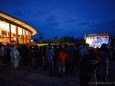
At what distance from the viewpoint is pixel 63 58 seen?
570 inches

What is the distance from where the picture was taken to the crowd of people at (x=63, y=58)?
9.02 meters

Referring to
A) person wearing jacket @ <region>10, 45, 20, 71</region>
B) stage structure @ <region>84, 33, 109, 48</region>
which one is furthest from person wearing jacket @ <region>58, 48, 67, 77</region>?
stage structure @ <region>84, 33, 109, 48</region>

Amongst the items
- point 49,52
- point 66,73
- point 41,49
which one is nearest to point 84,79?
point 49,52

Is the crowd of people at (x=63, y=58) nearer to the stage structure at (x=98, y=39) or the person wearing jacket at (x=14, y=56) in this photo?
the person wearing jacket at (x=14, y=56)

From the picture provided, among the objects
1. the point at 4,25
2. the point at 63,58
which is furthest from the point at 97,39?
the point at 63,58

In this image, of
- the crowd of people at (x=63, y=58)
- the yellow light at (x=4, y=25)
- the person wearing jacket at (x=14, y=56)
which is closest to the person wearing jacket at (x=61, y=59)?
the crowd of people at (x=63, y=58)

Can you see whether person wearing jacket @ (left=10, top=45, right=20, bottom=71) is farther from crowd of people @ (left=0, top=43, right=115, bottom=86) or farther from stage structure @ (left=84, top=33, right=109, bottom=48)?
stage structure @ (left=84, top=33, right=109, bottom=48)

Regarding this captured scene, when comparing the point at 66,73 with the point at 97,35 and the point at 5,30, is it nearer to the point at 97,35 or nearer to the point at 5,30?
the point at 97,35

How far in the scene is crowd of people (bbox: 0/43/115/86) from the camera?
29.6 ft

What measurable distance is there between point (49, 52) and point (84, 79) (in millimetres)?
6218

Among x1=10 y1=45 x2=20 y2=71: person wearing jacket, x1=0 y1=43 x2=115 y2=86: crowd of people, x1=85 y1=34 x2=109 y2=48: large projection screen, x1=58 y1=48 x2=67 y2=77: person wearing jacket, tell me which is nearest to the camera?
x1=0 y1=43 x2=115 y2=86: crowd of people

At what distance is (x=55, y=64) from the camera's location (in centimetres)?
1586

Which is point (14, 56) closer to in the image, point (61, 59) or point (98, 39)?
point (61, 59)

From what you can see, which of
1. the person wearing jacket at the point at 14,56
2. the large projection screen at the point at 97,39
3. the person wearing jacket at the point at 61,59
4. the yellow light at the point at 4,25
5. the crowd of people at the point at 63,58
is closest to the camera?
the crowd of people at the point at 63,58
